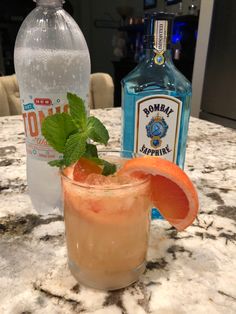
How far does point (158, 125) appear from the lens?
51cm

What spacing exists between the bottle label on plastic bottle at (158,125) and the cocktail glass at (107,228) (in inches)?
5.9

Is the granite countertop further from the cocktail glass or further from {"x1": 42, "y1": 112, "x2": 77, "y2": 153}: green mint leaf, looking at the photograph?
{"x1": 42, "y1": 112, "x2": 77, "y2": 153}: green mint leaf

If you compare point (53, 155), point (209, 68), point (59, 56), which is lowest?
point (209, 68)

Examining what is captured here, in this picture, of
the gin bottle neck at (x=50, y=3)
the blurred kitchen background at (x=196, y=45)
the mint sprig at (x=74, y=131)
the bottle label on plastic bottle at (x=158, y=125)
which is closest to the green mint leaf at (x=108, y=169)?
the mint sprig at (x=74, y=131)

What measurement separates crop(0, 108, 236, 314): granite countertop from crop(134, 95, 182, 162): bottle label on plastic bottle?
0.13 meters

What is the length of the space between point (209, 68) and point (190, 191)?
1996 mm

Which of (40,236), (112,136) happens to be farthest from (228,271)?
(112,136)

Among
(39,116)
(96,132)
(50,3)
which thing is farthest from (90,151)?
(50,3)

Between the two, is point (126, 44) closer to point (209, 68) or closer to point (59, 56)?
point (209, 68)

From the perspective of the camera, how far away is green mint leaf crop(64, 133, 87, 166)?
1.20ft

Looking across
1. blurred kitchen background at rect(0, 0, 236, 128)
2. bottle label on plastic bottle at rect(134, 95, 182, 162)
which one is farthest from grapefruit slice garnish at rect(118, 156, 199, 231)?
blurred kitchen background at rect(0, 0, 236, 128)

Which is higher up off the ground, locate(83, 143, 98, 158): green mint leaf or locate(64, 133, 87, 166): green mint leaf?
locate(64, 133, 87, 166): green mint leaf

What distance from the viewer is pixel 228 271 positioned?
42 centimetres

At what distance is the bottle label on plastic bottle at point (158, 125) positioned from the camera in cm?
50
